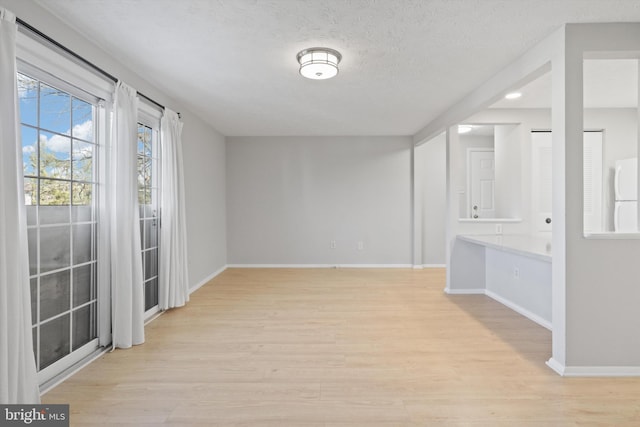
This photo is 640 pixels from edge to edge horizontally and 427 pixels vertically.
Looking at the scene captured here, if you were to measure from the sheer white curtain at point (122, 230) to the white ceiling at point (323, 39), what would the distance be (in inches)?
23.1

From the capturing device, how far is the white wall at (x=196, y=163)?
88.4 inches

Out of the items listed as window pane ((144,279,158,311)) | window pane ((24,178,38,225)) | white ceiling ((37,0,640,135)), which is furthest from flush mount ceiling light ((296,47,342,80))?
window pane ((144,279,158,311))

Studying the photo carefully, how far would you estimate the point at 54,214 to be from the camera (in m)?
2.27

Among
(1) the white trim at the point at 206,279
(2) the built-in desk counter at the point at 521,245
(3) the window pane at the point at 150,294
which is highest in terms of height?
(2) the built-in desk counter at the point at 521,245

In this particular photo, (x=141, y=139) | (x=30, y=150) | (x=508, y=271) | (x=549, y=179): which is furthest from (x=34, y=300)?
(x=549, y=179)

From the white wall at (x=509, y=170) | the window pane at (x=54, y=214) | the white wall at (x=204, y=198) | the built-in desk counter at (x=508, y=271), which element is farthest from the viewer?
the white wall at (x=204, y=198)

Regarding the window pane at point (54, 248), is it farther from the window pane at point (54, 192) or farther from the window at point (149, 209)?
the window at point (149, 209)

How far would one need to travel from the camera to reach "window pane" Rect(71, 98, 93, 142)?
2.48m

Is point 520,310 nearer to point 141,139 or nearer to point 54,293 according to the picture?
point 54,293

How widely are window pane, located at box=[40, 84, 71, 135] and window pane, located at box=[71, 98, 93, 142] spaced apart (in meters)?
0.06

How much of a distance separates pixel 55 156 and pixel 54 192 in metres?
0.25

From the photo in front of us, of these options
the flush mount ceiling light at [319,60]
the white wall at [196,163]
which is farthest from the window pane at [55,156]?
the flush mount ceiling light at [319,60]

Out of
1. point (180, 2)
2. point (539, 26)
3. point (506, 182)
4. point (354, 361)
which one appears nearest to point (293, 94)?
point (180, 2)

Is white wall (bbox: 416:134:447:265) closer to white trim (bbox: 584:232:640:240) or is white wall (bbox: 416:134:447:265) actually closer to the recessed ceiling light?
the recessed ceiling light
